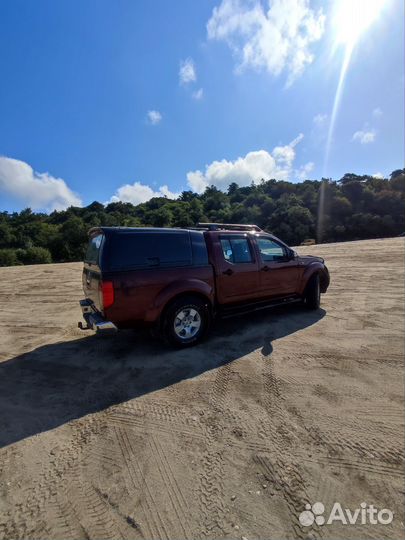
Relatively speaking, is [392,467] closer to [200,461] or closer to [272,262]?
[200,461]

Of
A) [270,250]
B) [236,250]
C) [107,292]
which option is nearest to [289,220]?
[270,250]

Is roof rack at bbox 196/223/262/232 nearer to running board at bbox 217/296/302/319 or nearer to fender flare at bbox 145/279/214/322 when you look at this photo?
fender flare at bbox 145/279/214/322

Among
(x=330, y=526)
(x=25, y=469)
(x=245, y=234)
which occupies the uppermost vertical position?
(x=245, y=234)

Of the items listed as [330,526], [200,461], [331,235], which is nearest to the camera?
[330,526]

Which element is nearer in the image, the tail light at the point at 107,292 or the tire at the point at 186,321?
the tail light at the point at 107,292

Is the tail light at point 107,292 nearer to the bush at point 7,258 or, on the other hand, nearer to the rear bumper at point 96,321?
the rear bumper at point 96,321

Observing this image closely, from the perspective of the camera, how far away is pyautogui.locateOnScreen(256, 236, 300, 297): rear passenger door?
5.30 metres

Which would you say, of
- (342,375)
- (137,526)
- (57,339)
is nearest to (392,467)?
(342,375)

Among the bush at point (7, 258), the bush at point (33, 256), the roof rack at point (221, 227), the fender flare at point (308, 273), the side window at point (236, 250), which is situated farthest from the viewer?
the bush at point (33, 256)

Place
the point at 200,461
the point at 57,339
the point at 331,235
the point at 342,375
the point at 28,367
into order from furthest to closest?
the point at 331,235
the point at 57,339
the point at 28,367
the point at 342,375
the point at 200,461

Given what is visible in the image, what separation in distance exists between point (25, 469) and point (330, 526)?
2.36 meters

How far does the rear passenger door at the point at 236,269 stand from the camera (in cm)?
479

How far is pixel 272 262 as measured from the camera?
5410 mm

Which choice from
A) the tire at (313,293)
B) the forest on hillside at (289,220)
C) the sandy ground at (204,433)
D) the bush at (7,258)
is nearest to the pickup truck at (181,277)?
the tire at (313,293)
